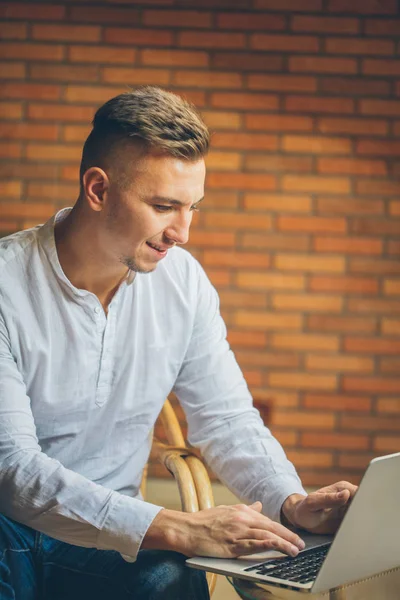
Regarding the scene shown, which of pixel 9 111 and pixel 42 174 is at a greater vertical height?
pixel 9 111

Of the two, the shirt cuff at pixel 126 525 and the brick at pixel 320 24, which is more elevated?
the brick at pixel 320 24

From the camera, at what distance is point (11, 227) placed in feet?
10.8

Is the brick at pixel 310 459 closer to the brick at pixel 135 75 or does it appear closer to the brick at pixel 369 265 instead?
the brick at pixel 369 265

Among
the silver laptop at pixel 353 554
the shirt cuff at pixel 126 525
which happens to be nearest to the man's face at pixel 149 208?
the shirt cuff at pixel 126 525

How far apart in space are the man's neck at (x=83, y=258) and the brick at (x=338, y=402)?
176 centimetres

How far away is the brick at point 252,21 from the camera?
3266mm

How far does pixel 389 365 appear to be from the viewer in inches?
131

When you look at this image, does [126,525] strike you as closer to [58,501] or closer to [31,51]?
[58,501]

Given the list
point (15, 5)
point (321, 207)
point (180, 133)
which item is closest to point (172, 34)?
point (15, 5)

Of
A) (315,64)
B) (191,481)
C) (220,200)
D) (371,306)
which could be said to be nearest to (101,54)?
(220,200)

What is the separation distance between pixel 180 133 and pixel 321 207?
1788 millimetres

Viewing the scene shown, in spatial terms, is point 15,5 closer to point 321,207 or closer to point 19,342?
point 321,207

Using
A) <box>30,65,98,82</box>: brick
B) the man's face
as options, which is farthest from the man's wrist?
<box>30,65,98,82</box>: brick

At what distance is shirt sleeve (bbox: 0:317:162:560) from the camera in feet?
4.42
